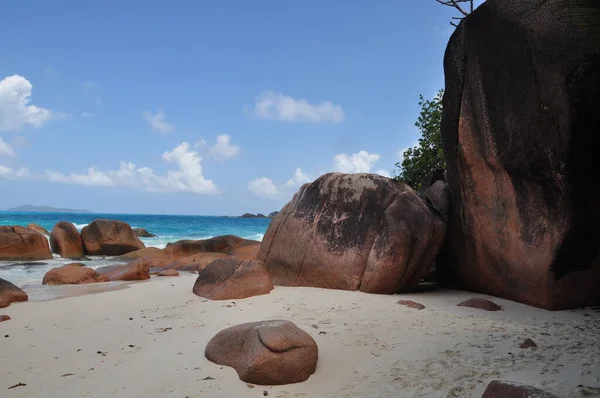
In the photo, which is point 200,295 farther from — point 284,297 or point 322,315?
point 322,315

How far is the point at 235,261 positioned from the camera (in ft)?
28.3

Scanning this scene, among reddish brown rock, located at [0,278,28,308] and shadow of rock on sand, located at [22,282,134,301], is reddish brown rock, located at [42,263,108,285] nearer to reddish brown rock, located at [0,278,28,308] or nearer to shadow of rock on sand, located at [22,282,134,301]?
shadow of rock on sand, located at [22,282,134,301]

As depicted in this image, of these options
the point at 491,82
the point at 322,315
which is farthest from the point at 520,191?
the point at 322,315

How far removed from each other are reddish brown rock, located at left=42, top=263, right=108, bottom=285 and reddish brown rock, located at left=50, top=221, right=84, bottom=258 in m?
8.64

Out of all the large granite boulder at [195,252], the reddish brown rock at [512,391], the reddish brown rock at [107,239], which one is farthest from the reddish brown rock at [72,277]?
the reddish brown rock at [512,391]

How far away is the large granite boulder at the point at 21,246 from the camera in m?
17.5

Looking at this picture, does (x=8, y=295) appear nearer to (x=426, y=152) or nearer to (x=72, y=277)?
(x=72, y=277)

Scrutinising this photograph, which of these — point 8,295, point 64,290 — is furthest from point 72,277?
point 8,295

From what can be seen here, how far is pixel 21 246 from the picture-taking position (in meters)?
17.7

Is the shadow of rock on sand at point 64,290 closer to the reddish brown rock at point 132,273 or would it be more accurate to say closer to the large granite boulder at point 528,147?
the reddish brown rock at point 132,273

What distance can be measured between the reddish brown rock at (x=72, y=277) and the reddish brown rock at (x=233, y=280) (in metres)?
4.25

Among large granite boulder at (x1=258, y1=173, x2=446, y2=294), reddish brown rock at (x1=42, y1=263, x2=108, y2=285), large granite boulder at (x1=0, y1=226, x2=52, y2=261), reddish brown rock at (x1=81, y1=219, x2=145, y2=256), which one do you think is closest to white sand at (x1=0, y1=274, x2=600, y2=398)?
large granite boulder at (x1=258, y1=173, x2=446, y2=294)

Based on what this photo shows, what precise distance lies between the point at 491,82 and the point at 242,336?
17.7 ft

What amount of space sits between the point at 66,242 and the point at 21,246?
234 cm
